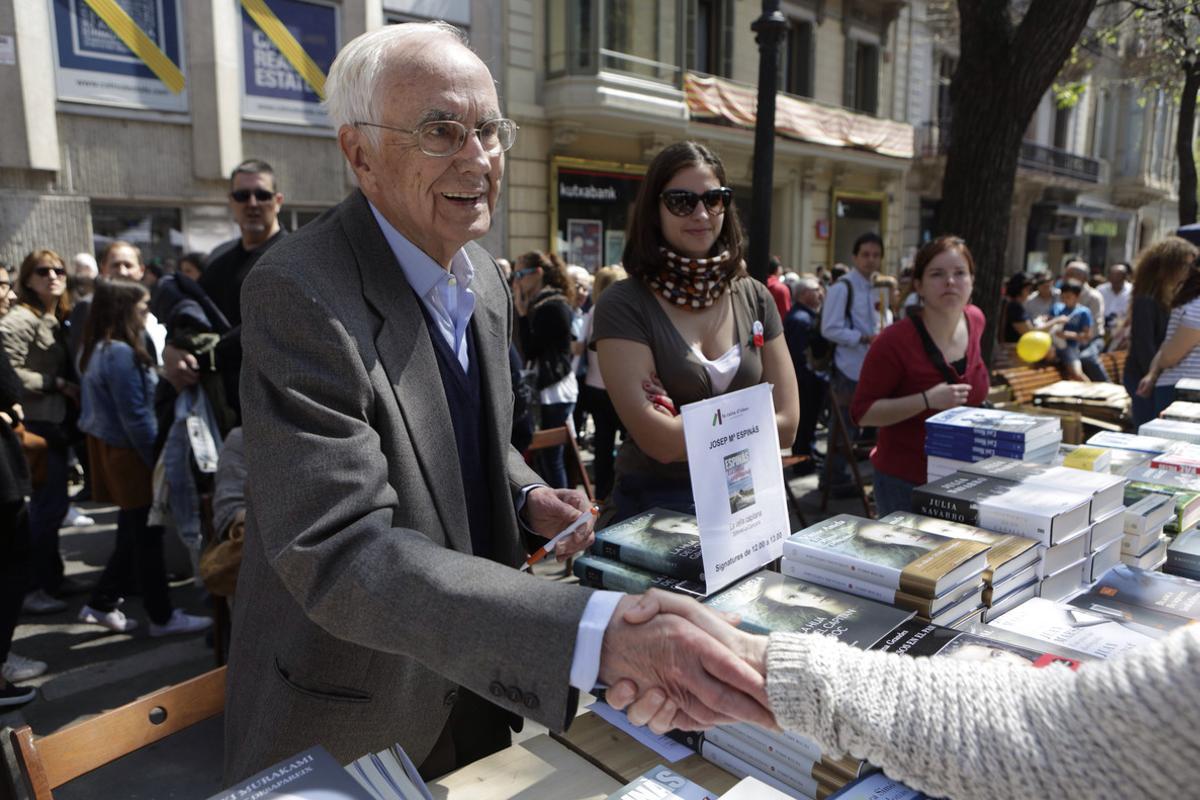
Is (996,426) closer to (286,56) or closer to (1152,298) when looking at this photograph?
(1152,298)

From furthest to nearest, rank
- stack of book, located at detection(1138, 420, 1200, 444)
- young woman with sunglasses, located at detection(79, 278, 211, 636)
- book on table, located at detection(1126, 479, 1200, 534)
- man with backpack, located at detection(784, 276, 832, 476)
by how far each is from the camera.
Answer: man with backpack, located at detection(784, 276, 832, 476)
young woman with sunglasses, located at detection(79, 278, 211, 636)
stack of book, located at detection(1138, 420, 1200, 444)
book on table, located at detection(1126, 479, 1200, 534)

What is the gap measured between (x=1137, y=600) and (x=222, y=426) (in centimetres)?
370

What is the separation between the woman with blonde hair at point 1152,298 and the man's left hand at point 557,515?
4782mm

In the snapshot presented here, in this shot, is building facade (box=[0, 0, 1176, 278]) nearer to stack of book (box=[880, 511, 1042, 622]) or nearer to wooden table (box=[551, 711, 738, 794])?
wooden table (box=[551, 711, 738, 794])

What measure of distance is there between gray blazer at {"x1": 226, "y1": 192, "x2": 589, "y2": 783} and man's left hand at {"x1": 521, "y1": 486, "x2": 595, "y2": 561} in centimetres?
13

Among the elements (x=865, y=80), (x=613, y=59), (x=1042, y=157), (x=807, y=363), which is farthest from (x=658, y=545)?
(x=1042, y=157)

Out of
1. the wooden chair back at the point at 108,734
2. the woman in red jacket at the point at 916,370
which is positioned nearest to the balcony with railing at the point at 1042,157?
the woman in red jacket at the point at 916,370

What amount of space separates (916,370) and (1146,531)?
3.76 ft

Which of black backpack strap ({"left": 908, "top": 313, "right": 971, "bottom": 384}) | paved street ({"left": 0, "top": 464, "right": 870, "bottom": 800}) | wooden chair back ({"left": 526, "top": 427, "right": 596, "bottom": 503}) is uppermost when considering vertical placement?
black backpack strap ({"left": 908, "top": 313, "right": 971, "bottom": 384})

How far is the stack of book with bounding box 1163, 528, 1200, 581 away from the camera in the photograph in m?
2.02

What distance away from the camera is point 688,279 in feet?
8.13

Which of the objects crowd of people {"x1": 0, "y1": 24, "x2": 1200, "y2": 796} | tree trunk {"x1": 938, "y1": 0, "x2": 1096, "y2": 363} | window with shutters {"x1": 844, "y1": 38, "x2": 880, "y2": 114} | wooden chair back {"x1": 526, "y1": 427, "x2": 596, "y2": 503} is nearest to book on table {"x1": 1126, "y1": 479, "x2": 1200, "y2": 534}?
crowd of people {"x1": 0, "y1": 24, "x2": 1200, "y2": 796}

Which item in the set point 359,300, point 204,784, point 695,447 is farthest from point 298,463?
point 204,784

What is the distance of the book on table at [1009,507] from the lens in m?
1.79
